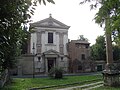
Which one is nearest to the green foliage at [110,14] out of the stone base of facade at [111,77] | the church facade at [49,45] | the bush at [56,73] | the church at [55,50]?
the stone base of facade at [111,77]

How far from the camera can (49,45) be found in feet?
150

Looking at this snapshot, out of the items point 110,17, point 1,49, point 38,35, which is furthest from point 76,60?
point 1,49

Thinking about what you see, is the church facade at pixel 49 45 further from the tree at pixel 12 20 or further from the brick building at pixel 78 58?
the tree at pixel 12 20

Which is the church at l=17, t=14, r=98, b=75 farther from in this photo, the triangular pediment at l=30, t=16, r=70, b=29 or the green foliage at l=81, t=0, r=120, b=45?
the green foliage at l=81, t=0, r=120, b=45

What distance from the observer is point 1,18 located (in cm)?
405

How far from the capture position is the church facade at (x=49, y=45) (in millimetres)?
43719

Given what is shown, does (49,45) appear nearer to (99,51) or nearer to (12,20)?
(99,51)

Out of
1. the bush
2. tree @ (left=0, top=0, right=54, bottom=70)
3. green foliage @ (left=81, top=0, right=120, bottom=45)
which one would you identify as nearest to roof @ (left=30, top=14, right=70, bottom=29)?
the bush

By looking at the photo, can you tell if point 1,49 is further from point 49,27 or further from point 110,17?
point 49,27

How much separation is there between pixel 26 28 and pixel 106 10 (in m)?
3.29

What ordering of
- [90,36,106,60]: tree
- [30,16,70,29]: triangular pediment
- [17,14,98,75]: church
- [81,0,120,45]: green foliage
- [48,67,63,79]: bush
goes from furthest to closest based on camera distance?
1. [90,36,106,60]: tree
2. [30,16,70,29]: triangular pediment
3. [17,14,98,75]: church
4. [48,67,63,79]: bush
5. [81,0,120,45]: green foliage

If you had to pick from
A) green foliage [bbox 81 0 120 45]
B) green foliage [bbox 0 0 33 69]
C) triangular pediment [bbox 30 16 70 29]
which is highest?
triangular pediment [bbox 30 16 70 29]

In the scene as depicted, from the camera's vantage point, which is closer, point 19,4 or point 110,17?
point 19,4

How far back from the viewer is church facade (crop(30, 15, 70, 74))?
4372 centimetres
